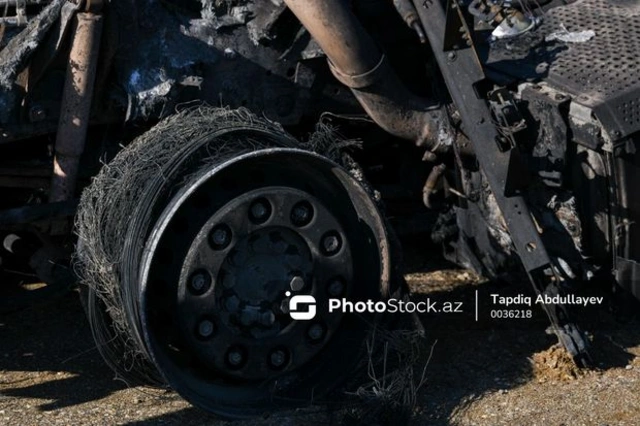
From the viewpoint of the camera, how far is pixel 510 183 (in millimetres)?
6125

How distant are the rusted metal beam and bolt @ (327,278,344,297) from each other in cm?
134

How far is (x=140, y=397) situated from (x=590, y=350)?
2.20m

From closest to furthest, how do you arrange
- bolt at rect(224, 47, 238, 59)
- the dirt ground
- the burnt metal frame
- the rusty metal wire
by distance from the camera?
1. the rusty metal wire
2. the dirt ground
3. the burnt metal frame
4. bolt at rect(224, 47, 238, 59)

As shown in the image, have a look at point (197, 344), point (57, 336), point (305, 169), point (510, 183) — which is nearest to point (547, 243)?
point (510, 183)

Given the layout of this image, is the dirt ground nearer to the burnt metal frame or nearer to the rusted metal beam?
the burnt metal frame

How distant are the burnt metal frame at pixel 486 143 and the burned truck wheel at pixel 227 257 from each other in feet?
2.03

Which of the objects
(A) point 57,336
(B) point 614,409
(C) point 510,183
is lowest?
(B) point 614,409

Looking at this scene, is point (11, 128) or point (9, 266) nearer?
point (11, 128)

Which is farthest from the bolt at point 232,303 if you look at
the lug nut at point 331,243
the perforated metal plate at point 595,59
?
the perforated metal plate at point 595,59

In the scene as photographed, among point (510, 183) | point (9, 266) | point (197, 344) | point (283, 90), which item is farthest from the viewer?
point (9, 266)

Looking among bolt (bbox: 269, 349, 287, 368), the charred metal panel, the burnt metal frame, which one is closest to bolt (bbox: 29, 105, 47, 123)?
bolt (bbox: 269, 349, 287, 368)

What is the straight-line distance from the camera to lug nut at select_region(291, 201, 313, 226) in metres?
5.88

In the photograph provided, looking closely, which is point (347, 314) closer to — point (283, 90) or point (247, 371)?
point (247, 371)

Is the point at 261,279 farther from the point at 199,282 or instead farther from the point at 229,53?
the point at 229,53
